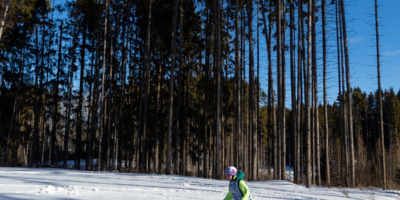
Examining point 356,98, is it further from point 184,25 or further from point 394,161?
point 184,25

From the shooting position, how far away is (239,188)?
15.2 ft

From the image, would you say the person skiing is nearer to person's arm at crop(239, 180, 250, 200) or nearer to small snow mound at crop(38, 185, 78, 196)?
person's arm at crop(239, 180, 250, 200)

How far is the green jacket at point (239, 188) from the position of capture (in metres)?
4.61

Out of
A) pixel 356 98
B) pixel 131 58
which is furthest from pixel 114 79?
pixel 356 98

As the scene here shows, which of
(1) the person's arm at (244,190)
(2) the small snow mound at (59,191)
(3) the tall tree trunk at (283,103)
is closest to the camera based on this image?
(1) the person's arm at (244,190)

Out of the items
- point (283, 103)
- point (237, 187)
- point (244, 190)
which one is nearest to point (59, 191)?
point (237, 187)

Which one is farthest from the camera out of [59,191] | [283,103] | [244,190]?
[283,103]

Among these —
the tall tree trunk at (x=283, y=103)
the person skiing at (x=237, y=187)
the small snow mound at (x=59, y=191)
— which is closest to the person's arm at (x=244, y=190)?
the person skiing at (x=237, y=187)

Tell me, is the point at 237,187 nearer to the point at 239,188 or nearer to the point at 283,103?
the point at 239,188

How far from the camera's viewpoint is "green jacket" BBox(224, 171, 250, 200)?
461 cm

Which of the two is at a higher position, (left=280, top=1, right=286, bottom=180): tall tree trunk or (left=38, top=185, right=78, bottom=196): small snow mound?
(left=280, top=1, right=286, bottom=180): tall tree trunk

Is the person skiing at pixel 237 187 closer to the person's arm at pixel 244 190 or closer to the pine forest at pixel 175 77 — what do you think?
the person's arm at pixel 244 190

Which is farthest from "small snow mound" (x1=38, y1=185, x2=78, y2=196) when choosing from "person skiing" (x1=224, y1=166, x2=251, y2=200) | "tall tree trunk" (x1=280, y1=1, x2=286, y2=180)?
"tall tree trunk" (x1=280, y1=1, x2=286, y2=180)

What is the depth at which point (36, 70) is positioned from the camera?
77.5 ft
